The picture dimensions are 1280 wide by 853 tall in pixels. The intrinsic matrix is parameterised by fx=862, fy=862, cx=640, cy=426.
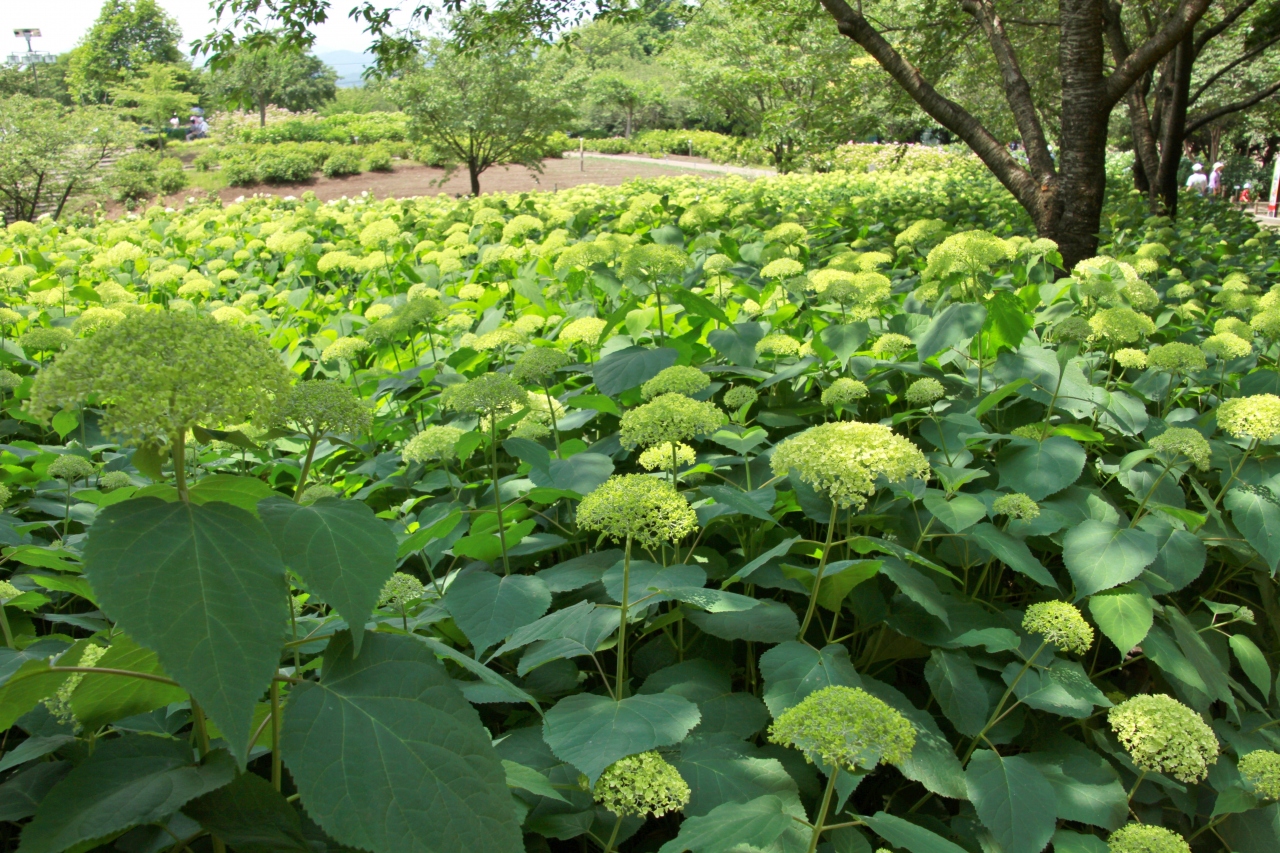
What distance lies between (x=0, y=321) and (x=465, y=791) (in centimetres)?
392

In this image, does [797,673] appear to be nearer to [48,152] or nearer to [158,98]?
[48,152]

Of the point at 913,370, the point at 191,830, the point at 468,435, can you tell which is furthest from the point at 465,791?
the point at 913,370

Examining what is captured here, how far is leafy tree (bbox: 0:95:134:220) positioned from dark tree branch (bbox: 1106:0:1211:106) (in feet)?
70.6

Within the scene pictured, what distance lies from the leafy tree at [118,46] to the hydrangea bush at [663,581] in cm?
6394

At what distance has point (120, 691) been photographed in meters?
1.14

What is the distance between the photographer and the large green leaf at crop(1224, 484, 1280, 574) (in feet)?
6.96

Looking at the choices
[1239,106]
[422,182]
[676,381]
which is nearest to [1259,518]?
[676,381]

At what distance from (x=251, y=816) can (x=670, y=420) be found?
106 cm

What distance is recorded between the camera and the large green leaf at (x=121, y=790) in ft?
3.18

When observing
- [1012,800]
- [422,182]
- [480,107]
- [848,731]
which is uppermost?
[480,107]

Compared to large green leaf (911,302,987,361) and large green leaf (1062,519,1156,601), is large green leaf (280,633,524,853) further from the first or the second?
large green leaf (911,302,987,361)

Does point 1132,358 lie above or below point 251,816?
above

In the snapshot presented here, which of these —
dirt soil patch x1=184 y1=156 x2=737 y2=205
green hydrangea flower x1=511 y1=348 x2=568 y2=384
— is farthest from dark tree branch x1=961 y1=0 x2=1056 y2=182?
dirt soil patch x1=184 y1=156 x2=737 y2=205

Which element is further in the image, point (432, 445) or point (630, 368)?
point (630, 368)
